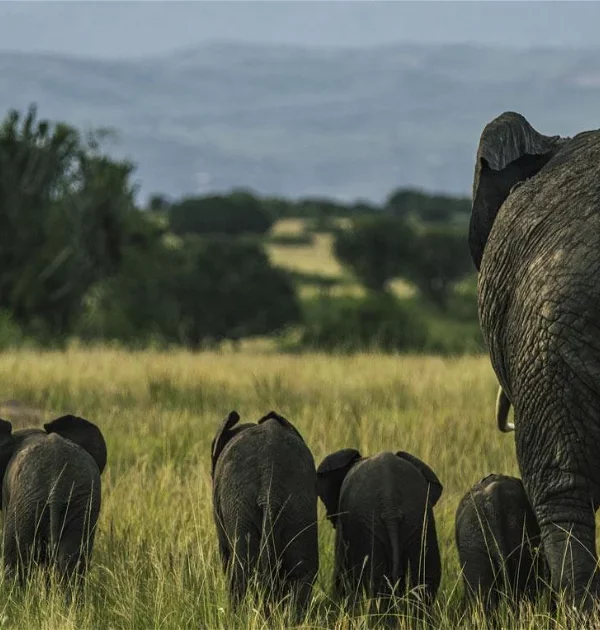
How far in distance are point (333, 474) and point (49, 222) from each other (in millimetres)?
24144

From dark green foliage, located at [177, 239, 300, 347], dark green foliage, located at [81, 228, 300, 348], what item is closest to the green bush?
dark green foliage, located at [81, 228, 300, 348]

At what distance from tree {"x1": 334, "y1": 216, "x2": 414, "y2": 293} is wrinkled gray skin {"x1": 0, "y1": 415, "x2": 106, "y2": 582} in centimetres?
5034

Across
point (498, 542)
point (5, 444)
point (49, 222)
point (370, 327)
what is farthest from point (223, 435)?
point (370, 327)

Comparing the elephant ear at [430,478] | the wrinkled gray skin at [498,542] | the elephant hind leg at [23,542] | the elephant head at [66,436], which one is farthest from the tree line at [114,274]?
the wrinkled gray skin at [498,542]

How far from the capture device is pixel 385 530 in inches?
Result: 212

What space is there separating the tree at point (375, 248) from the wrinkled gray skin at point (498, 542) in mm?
50525

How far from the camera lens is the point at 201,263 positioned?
39.5 meters

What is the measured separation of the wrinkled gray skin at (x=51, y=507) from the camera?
18.3ft

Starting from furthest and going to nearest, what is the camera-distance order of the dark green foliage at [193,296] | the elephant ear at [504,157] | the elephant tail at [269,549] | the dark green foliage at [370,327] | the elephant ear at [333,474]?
1. the dark green foliage at [193,296]
2. the dark green foliage at [370,327]
3. the elephant ear at [333,474]
4. the elephant ear at [504,157]
5. the elephant tail at [269,549]

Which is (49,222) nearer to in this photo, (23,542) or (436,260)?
(23,542)

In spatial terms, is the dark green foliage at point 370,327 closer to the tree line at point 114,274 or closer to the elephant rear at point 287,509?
the tree line at point 114,274

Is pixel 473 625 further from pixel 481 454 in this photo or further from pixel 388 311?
pixel 388 311

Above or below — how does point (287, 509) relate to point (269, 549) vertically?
above

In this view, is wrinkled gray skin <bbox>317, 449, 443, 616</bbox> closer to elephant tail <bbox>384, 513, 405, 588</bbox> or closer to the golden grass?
elephant tail <bbox>384, 513, 405, 588</bbox>
